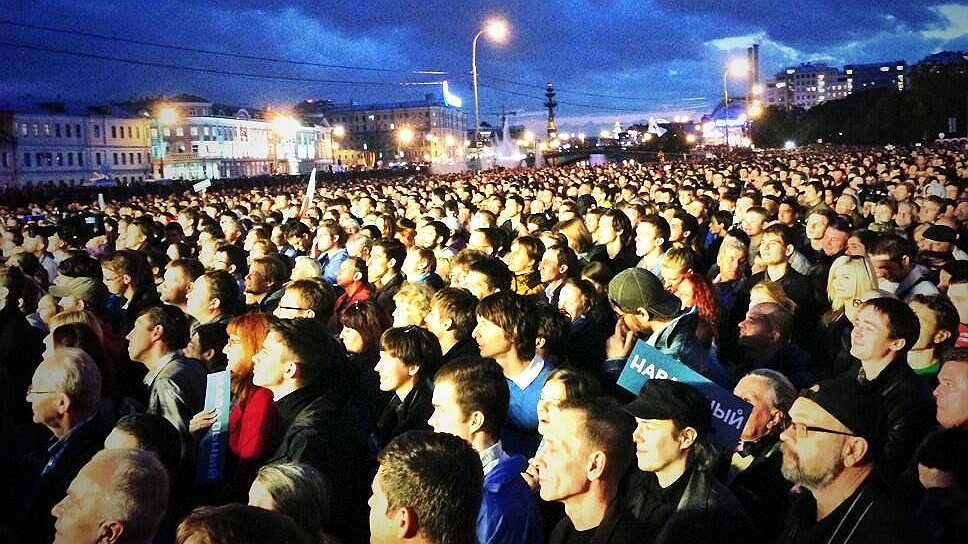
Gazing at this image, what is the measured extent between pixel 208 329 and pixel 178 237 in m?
7.36

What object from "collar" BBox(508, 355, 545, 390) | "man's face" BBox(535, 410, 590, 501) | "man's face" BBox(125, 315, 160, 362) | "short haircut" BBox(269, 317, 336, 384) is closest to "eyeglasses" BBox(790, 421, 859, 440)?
"man's face" BBox(535, 410, 590, 501)

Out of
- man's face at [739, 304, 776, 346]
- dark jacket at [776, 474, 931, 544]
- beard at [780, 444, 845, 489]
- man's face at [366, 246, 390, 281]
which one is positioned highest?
man's face at [366, 246, 390, 281]

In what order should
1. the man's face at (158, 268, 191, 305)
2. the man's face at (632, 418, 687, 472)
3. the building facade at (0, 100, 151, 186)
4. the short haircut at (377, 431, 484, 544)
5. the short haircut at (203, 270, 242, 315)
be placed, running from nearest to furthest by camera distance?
1. the short haircut at (377, 431, 484, 544)
2. the man's face at (632, 418, 687, 472)
3. the short haircut at (203, 270, 242, 315)
4. the man's face at (158, 268, 191, 305)
5. the building facade at (0, 100, 151, 186)

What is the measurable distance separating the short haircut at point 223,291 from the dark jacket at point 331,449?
88.1 inches

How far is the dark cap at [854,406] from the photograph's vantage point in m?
3.23

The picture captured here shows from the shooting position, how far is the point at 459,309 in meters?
5.47

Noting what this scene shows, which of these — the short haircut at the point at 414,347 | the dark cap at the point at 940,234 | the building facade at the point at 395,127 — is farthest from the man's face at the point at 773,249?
the building facade at the point at 395,127

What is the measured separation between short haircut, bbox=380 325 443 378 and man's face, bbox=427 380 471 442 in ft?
2.83

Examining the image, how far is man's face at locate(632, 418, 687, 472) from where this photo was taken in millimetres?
3461

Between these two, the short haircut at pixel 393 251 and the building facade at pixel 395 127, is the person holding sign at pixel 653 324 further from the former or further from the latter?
the building facade at pixel 395 127

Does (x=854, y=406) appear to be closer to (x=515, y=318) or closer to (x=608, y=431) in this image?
(x=608, y=431)

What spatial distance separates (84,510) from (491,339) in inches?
97.6

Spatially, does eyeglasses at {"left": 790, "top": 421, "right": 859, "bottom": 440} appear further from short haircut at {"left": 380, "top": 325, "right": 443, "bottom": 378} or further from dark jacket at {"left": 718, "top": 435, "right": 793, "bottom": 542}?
short haircut at {"left": 380, "top": 325, "right": 443, "bottom": 378}

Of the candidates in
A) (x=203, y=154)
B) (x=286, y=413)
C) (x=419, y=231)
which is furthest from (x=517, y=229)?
(x=203, y=154)
